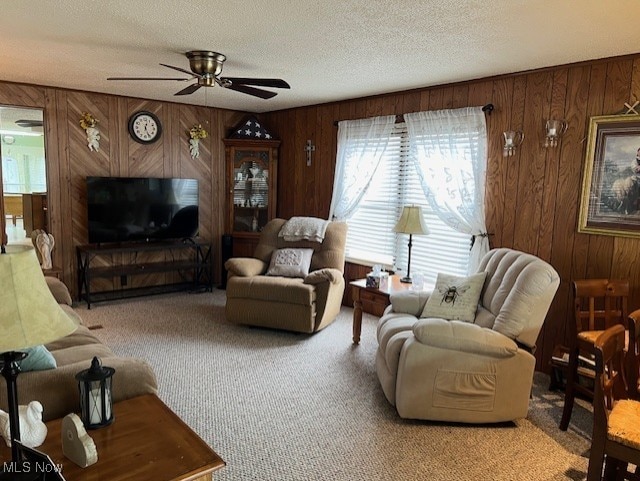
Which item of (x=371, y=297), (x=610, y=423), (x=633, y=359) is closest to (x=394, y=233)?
(x=371, y=297)

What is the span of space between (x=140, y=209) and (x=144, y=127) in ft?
3.37

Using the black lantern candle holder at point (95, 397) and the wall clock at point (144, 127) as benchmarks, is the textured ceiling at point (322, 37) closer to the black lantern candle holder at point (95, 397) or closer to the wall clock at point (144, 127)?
the wall clock at point (144, 127)

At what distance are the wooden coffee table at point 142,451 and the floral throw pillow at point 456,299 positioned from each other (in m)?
2.18

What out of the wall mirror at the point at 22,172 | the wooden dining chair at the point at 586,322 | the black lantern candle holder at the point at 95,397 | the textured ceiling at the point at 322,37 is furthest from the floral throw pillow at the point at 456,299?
the wall mirror at the point at 22,172

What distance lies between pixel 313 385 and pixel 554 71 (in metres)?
2.98

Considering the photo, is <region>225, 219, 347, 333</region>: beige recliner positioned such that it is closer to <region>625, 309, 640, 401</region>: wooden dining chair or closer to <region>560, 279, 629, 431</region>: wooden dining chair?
<region>560, 279, 629, 431</region>: wooden dining chair

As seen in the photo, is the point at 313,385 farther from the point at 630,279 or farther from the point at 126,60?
the point at 126,60

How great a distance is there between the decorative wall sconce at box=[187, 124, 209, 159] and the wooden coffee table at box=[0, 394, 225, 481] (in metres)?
4.76

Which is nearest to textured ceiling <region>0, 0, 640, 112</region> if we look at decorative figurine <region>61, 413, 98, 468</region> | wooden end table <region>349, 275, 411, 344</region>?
wooden end table <region>349, 275, 411, 344</region>

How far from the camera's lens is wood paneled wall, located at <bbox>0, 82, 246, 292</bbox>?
5.11m

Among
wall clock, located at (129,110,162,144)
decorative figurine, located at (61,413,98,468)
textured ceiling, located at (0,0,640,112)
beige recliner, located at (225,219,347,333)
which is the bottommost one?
beige recliner, located at (225,219,347,333)

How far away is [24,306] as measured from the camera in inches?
44.3

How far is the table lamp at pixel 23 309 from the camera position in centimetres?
110

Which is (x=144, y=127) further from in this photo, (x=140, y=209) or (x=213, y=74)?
(x=213, y=74)
